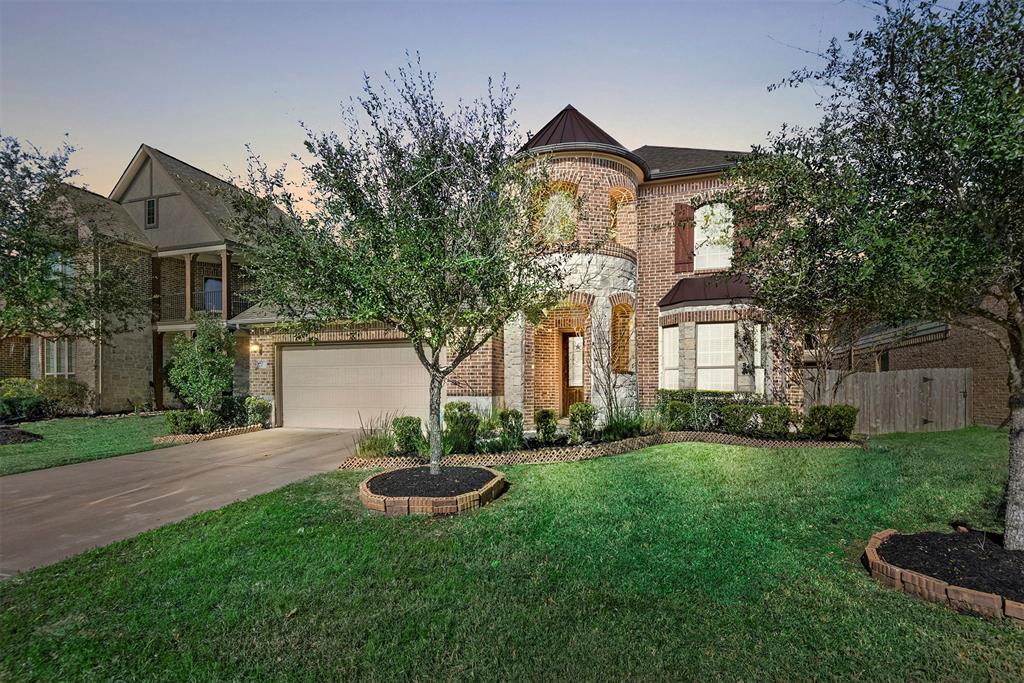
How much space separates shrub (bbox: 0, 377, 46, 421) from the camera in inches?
609

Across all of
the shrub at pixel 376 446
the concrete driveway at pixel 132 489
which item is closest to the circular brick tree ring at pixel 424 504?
the concrete driveway at pixel 132 489

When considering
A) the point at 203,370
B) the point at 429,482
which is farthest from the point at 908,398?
the point at 203,370

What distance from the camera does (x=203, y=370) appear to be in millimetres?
12656

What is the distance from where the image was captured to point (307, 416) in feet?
45.0

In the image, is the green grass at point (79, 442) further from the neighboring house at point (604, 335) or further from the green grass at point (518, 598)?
the green grass at point (518, 598)

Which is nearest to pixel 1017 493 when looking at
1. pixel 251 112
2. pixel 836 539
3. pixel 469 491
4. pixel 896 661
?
pixel 836 539

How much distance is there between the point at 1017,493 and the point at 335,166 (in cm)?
767

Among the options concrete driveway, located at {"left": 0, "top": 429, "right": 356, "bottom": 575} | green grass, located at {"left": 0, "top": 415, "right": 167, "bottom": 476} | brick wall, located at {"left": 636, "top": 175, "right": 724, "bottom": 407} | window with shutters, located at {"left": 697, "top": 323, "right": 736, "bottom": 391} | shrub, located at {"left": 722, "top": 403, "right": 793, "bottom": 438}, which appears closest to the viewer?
concrete driveway, located at {"left": 0, "top": 429, "right": 356, "bottom": 575}

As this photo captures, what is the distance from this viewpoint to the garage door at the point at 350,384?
42.1 feet

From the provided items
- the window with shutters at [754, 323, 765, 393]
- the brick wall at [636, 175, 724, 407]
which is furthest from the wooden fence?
the brick wall at [636, 175, 724, 407]

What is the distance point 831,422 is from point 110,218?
21790mm

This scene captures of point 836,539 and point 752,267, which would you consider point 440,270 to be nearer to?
point 752,267

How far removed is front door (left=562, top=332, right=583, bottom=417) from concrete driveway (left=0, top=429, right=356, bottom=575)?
21.8ft

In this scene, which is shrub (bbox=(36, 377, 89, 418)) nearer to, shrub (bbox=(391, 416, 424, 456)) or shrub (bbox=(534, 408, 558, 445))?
shrub (bbox=(391, 416, 424, 456))
